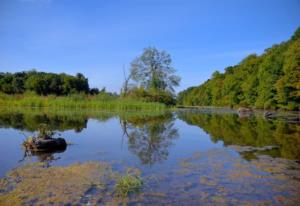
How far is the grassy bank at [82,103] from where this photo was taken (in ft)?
118

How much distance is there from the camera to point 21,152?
368 inches

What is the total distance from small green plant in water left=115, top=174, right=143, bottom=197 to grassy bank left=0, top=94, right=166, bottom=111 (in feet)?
97.5

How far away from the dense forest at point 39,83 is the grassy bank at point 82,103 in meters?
20.0

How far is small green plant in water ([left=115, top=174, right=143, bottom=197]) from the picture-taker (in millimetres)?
5457

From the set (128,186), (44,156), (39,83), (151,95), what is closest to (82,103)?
(151,95)

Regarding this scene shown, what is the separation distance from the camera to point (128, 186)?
5695 mm

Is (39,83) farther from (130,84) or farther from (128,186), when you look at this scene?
(128,186)

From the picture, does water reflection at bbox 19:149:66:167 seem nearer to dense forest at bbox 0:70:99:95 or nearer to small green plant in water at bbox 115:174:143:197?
small green plant in water at bbox 115:174:143:197

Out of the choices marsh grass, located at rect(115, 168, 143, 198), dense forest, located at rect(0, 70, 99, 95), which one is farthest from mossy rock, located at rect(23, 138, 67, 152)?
dense forest, located at rect(0, 70, 99, 95)

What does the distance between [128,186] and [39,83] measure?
2376 inches

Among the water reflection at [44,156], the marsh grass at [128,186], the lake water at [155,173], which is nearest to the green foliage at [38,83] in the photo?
the water reflection at [44,156]

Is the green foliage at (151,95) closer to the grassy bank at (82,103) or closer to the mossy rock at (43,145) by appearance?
the grassy bank at (82,103)

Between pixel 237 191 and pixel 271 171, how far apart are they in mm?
2181

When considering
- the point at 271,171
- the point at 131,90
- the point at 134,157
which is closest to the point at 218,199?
the point at 271,171
